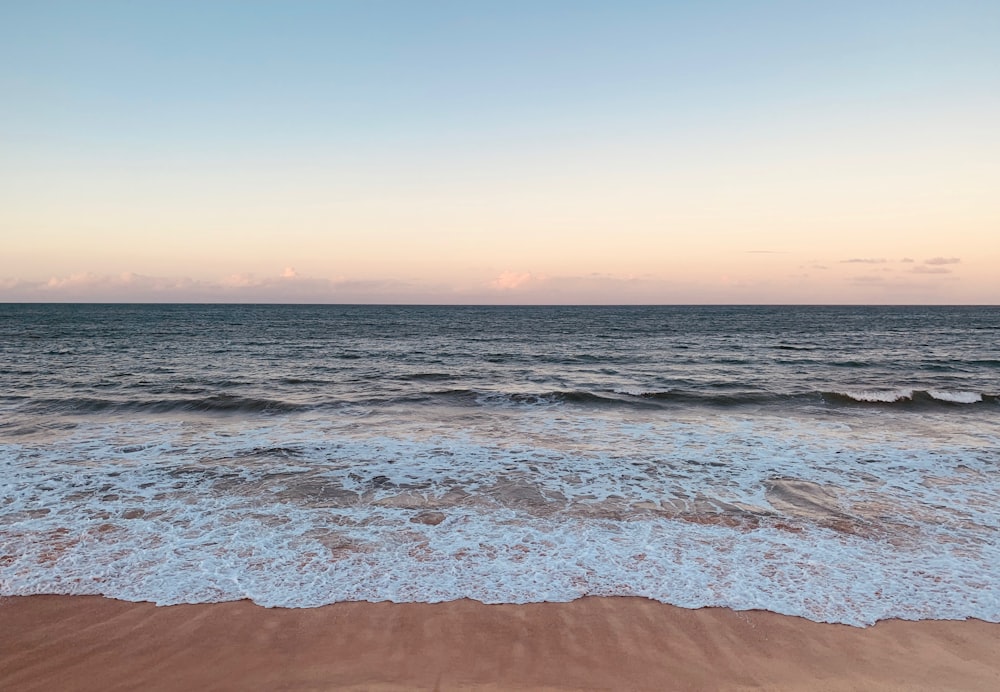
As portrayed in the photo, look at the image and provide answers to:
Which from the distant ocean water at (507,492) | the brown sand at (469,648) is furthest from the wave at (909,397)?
the brown sand at (469,648)

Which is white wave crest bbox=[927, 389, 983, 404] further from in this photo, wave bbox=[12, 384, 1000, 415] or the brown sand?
the brown sand

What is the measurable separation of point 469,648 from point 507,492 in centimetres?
455

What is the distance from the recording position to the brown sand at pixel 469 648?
5.00m

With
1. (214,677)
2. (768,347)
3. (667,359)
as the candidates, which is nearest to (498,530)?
(214,677)

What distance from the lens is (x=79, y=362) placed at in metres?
28.2

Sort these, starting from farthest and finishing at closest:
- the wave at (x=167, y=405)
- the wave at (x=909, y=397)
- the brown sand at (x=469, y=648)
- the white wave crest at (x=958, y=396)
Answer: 1. the white wave crest at (x=958, y=396)
2. the wave at (x=909, y=397)
3. the wave at (x=167, y=405)
4. the brown sand at (x=469, y=648)

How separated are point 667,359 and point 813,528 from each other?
2404 centimetres

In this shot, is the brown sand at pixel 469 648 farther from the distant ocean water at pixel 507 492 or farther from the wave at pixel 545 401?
the wave at pixel 545 401

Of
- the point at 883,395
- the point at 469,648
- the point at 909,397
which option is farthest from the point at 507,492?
the point at 909,397

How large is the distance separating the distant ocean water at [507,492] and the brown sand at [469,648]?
0.33m

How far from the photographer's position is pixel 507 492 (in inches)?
392

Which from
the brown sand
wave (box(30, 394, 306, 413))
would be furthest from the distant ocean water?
the brown sand

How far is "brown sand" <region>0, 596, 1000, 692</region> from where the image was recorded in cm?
500

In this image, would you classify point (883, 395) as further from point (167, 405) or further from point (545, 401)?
point (167, 405)
